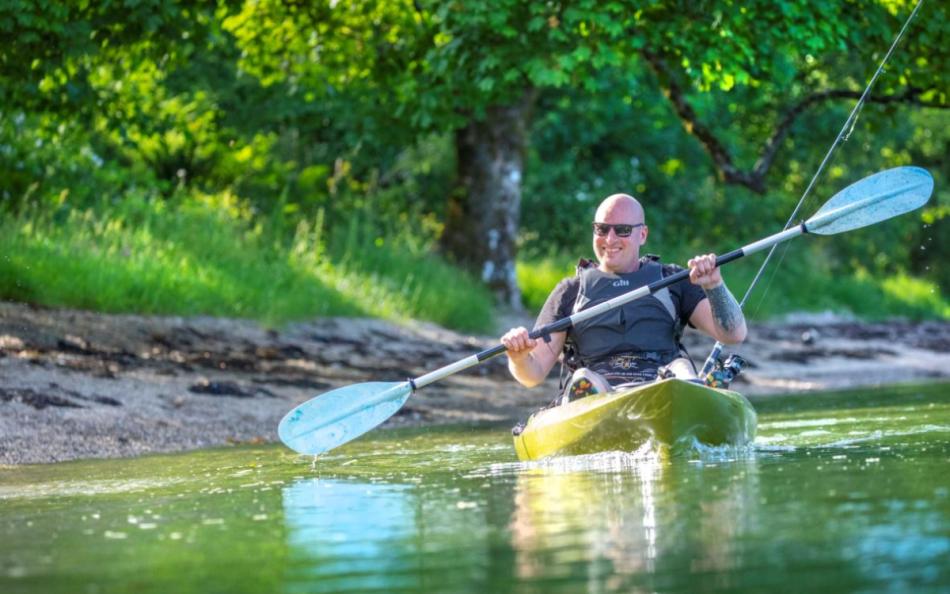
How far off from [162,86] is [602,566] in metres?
17.9

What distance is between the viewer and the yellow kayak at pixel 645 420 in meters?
8.45

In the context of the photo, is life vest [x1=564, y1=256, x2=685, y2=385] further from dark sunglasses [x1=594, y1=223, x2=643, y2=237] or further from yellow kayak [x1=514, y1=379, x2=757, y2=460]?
yellow kayak [x1=514, y1=379, x2=757, y2=460]

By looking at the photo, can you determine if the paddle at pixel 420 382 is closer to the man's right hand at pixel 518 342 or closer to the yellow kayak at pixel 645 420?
the man's right hand at pixel 518 342

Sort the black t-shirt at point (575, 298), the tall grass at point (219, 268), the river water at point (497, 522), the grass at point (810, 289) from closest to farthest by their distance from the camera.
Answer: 1. the river water at point (497, 522)
2. the black t-shirt at point (575, 298)
3. the tall grass at point (219, 268)
4. the grass at point (810, 289)

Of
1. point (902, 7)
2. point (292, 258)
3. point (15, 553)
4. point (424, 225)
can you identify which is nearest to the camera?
point (15, 553)

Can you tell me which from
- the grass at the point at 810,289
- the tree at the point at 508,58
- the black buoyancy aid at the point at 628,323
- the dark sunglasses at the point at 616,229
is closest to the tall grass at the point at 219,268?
the tree at the point at 508,58

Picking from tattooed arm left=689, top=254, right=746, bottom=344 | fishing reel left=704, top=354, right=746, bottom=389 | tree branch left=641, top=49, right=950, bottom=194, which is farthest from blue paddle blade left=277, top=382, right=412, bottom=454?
tree branch left=641, top=49, right=950, bottom=194

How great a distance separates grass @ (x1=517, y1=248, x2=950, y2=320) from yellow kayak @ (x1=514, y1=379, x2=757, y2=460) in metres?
14.3

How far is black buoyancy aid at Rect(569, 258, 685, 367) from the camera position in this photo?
9.35m

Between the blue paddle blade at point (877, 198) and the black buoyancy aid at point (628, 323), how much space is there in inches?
49.9

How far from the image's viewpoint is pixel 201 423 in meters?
12.6

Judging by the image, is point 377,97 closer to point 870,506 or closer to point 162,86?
point 162,86

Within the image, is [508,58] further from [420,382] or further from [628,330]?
[628,330]

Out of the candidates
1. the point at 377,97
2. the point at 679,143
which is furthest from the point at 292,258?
the point at 679,143
